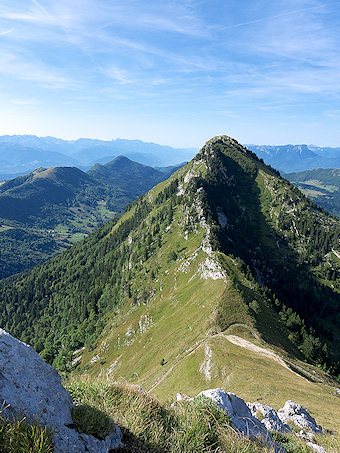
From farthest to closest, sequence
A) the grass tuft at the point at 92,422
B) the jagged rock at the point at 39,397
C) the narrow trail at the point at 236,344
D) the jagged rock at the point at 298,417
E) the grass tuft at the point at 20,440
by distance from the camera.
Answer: the narrow trail at the point at 236,344 → the jagged rock at the point at 298,417 → the grass tuft at the point at 92,422 → the jagged rock at the point at 39,397 → the grass tuft at the point at 20,440

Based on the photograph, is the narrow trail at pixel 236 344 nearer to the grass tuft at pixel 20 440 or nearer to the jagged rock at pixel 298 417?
the jagged rock at pixel 298 417

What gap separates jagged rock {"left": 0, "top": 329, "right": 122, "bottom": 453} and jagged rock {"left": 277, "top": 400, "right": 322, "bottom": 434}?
23459mm

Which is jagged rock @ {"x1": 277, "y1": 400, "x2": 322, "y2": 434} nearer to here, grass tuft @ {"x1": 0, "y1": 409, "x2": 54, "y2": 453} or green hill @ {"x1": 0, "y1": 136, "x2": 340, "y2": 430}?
green hill @ {"x1": 0, "y1": 136, "x2": 340, "y2": 430}

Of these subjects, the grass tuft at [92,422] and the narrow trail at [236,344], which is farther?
the narrow trail at [236,344]

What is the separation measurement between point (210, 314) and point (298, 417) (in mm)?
44597

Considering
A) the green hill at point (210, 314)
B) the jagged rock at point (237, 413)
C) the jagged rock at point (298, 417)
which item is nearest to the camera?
the jagged rock at point (237, 413)

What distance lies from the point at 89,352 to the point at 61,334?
55064 millimetres

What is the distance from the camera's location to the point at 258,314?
7094 centimetres

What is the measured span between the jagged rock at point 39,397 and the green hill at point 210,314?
2563 millimetres

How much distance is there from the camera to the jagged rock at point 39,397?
22.7ft

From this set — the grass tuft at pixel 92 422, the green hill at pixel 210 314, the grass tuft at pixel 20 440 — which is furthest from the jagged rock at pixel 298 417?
the grass tuft at pixel 20 440

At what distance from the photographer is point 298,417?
80.6 ft

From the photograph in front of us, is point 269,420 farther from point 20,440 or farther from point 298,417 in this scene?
point 20,440

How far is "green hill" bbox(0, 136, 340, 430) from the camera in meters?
48.3
